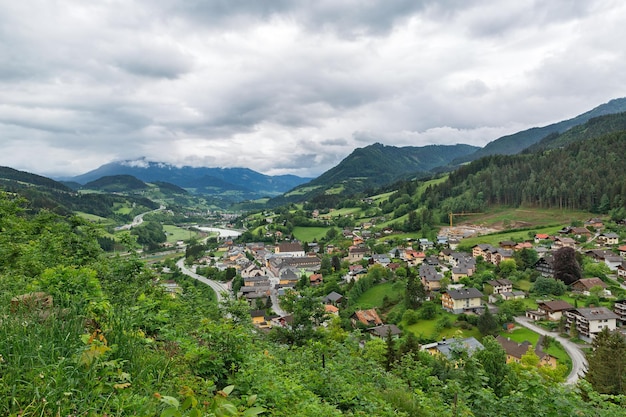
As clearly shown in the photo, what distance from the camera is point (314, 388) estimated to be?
582 centimetres

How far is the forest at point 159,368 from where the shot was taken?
253cm

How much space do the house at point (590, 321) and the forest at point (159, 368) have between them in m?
30.8

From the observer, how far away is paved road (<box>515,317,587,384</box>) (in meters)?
23.3

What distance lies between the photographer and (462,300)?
36000mm

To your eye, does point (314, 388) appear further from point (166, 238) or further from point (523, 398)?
point (166, 238)

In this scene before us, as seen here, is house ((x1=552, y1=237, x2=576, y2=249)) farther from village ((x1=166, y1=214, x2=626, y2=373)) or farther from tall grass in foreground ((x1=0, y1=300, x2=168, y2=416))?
tall grass in foreground ((x1=0, y1=300, x2=168, y2=416))

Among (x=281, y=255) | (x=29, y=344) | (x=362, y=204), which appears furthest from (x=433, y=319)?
(x=362, y=204)

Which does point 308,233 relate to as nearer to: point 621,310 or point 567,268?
point 567,268

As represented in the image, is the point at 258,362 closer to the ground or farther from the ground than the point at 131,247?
closer to the ground

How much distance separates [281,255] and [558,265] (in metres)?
55.3

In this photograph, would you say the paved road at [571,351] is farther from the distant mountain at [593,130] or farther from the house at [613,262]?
the distant mountain at [593,130]

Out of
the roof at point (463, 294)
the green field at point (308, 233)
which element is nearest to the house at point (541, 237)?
the roof at point (463, 294)

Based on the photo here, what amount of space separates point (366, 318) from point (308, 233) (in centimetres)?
6695

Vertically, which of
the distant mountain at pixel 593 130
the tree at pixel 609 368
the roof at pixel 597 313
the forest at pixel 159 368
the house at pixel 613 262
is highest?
the distant mountain at pixel 593 130
